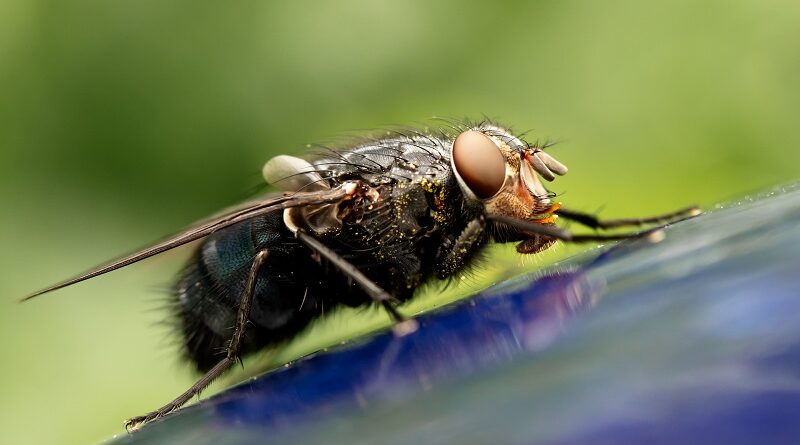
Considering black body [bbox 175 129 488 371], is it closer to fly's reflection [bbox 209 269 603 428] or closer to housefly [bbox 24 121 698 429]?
housefly [bbox 24 121 698 429]

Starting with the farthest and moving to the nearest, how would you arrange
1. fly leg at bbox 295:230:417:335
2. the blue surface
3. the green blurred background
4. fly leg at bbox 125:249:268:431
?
the green blurred background, fly leg at bbox 125:249:268:431, fly leg at bbox 295:230:417:335, the blue surface

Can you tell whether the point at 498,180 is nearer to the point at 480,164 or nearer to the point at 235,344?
the point at 480,164

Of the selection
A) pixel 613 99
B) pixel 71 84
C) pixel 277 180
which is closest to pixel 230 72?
pixel 71 84

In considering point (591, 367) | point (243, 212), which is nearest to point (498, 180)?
point (243, 212)

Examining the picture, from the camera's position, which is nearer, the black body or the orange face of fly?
the orange face of fly

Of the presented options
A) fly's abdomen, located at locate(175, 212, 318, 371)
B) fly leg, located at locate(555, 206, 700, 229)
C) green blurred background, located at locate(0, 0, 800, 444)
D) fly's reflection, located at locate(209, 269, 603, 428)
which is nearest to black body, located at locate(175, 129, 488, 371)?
fly's abdomen, located at locate(175, 212, 318, 371)

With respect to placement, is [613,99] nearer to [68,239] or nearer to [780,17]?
[780,17]

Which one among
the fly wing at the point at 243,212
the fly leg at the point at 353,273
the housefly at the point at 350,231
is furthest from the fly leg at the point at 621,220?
the fly wing at the point at 243,212
